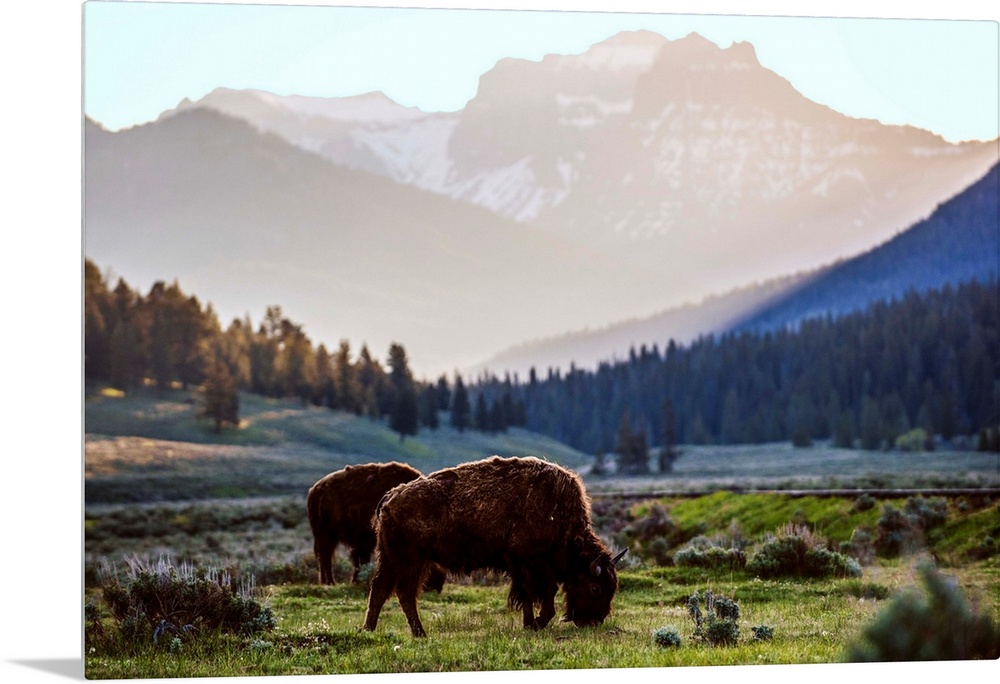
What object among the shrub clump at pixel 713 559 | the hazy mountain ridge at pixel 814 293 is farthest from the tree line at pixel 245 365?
the shrub clump at pixel 713 559

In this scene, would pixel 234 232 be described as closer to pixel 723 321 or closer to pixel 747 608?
pixel 723 321

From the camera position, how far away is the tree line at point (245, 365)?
39.3 meters

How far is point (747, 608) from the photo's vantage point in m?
16.8

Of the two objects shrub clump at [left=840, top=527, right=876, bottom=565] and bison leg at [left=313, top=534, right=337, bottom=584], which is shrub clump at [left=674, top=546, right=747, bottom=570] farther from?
bison leg at [left=313, top=534, right=337, bottom=584]

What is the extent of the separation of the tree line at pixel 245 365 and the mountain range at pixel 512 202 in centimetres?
82

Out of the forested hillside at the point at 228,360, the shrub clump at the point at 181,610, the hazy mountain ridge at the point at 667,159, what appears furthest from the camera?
the forested hillside at the point at 228,360

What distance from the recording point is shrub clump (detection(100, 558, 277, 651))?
48.2 feet

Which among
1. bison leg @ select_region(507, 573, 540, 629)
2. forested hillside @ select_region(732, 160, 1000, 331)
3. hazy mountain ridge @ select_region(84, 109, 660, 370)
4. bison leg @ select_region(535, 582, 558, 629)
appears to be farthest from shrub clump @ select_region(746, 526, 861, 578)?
forested hillside @ select_region(732, 160, 1000, 331)

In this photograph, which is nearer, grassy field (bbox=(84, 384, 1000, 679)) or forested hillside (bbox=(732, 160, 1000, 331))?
grassy field (bbox=(84, 384, 1000, 679))

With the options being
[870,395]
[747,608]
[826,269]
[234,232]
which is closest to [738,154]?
[826,269]

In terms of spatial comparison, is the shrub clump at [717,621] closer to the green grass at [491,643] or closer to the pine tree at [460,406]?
the green grass at [491,643]

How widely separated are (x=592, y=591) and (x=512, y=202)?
2703cm

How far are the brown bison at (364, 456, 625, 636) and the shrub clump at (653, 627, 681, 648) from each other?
0.76m

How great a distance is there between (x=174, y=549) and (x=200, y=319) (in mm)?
14668
